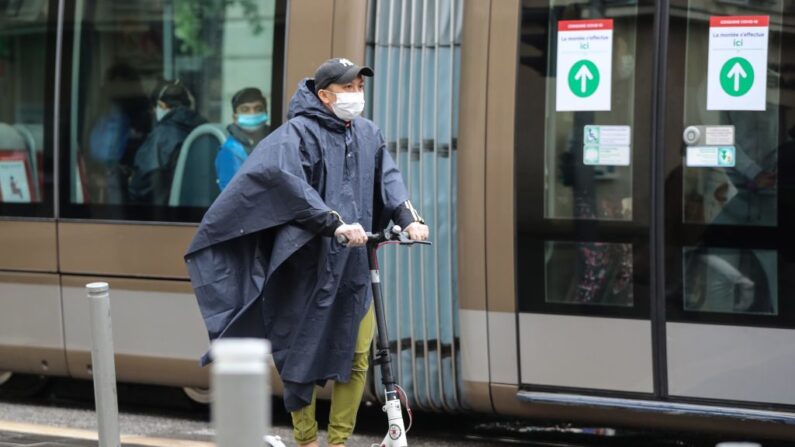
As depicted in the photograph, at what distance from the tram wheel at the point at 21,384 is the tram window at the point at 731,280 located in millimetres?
4014

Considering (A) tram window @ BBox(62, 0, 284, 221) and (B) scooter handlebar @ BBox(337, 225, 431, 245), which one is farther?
(A) tram window @ BBox(62, 0, 284, 221)

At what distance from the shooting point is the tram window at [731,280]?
577 cm

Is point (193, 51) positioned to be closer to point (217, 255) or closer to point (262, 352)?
point (217, 255)

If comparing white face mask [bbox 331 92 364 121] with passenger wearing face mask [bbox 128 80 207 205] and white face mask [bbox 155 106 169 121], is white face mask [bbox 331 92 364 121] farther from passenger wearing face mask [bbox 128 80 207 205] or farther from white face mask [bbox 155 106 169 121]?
white face mask [bbox 155 106 169 121]

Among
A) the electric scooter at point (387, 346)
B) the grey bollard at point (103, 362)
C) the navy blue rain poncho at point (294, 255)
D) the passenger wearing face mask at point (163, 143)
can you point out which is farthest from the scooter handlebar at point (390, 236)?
the passenger wearing face mask at point (163, 143)

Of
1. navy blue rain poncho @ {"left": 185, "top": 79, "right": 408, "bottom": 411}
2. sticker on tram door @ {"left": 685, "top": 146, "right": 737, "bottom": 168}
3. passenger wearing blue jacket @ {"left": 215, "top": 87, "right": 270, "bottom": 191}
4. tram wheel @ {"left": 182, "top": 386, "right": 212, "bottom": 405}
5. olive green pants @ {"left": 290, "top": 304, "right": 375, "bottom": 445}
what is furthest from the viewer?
tram wheel @ {"left": 182, "top": 386, "right": 212, "bottom": 405}

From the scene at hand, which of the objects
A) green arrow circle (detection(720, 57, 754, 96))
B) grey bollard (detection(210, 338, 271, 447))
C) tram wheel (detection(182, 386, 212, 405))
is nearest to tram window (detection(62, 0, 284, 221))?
tram wheel (detection(182, 386, 212, 405))

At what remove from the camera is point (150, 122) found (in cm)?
712

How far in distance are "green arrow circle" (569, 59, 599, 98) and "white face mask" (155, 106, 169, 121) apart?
225 cm

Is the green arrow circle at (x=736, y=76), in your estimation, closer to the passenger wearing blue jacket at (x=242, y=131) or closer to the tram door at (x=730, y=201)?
the tram door at (x=730, y=201)

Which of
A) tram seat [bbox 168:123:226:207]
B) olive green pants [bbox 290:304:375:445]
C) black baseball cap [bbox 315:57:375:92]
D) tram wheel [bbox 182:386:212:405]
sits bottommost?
tram wheel [bbox 182:386:212:405]

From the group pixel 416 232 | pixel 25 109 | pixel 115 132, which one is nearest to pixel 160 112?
pixel 115 132

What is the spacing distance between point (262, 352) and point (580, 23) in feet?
12.7

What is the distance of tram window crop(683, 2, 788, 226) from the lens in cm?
572
